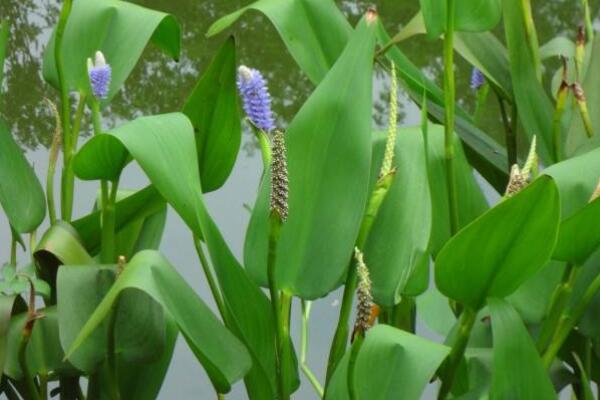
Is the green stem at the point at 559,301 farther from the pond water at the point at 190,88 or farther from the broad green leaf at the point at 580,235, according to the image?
the pond water at the point at 190,88

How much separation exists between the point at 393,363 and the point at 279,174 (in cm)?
17

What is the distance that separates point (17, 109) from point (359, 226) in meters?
1.37

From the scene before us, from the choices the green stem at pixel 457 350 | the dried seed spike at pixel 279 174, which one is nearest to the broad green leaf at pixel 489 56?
the green stem at pixel 457 350

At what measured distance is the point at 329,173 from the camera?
3.15 ft

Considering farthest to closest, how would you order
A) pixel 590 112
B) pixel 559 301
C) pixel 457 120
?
1. pixel 457 120
2. pixel 590 112
3. pixel 559 301

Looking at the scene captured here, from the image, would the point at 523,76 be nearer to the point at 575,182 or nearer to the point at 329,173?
the point at 575,182

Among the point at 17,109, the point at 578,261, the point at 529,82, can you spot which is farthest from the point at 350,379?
the point at 17,109

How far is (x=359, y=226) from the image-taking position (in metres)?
0.94

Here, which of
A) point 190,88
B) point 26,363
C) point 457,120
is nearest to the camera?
point 26,363

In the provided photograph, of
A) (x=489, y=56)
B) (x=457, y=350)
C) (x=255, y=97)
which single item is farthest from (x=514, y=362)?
(x=489, y=56)

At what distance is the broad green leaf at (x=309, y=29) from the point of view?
123 centimetres

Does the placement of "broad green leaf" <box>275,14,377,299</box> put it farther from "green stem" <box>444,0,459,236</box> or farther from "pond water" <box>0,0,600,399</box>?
"pond water" <box>0,0,600,399</box>

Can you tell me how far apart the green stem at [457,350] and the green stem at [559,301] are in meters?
0.08

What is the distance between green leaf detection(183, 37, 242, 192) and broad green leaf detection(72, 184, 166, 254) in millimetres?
55
